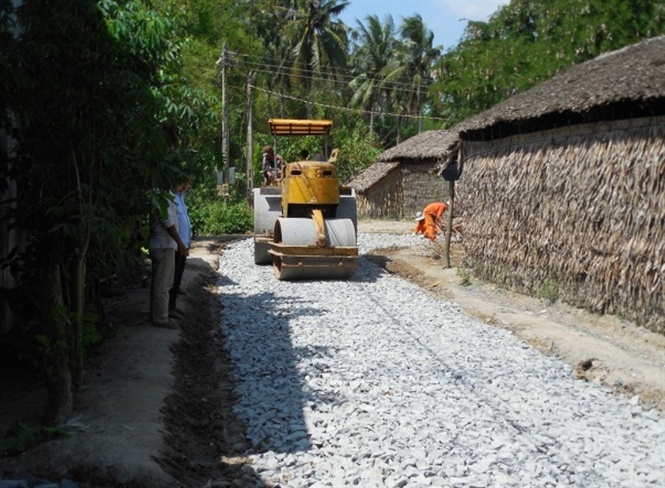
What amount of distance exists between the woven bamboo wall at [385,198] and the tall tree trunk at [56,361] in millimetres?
32311

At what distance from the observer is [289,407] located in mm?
7824

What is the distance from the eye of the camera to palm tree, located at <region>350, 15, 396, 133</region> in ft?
191

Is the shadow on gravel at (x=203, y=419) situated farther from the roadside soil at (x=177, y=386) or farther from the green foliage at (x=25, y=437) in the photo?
the green foliage at (x=25, y=437)

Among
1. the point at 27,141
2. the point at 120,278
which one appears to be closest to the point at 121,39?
the point at 27,141

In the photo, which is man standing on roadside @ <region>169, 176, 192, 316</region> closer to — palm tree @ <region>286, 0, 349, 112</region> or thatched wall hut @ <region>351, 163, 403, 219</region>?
thatched wall hut @ <region>351, 163, 403, 219</region>

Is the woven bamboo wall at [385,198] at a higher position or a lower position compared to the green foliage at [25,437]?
higher

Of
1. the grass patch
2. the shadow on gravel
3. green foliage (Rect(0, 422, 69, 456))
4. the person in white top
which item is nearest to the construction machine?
the grass patch

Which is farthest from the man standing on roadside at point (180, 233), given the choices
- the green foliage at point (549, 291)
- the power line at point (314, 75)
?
the power line at point (314, 75)

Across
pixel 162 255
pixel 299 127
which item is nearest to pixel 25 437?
pixel 162 255

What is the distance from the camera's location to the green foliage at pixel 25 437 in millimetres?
5828

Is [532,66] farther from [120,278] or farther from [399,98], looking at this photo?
[399,98]

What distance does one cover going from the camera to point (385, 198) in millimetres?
39188

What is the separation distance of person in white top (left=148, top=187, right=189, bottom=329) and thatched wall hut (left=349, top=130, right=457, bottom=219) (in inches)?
1076

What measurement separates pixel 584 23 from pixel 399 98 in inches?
1260
